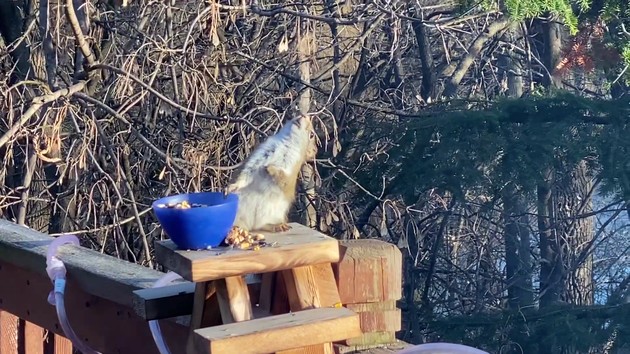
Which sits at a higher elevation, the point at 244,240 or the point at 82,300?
the point at 244,240

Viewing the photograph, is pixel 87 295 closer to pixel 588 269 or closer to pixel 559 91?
pixel 559 91

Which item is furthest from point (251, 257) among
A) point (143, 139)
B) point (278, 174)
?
point (143, 139)

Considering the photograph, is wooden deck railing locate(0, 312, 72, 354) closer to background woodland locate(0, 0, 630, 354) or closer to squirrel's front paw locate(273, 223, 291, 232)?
squirrel's front paw locate(273, 223, 291, 232)

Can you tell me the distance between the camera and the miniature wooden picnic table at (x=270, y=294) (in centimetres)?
162

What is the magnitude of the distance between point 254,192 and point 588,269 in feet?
19.5

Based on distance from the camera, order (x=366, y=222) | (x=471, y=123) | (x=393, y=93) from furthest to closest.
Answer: (x=393, y=93) → (x=366, y=222) → (x=471, y=123)

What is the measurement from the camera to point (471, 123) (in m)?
5.63

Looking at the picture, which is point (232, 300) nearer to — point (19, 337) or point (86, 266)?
point (86, 266)

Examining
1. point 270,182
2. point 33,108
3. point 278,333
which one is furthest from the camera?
point 33,108

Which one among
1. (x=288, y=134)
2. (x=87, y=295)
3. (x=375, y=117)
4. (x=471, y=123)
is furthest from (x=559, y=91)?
(x=87, y=295)

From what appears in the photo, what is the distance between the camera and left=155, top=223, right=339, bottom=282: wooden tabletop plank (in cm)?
168

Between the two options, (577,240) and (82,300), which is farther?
(577,240)

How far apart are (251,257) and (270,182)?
124 centimetres

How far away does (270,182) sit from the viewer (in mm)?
2932
